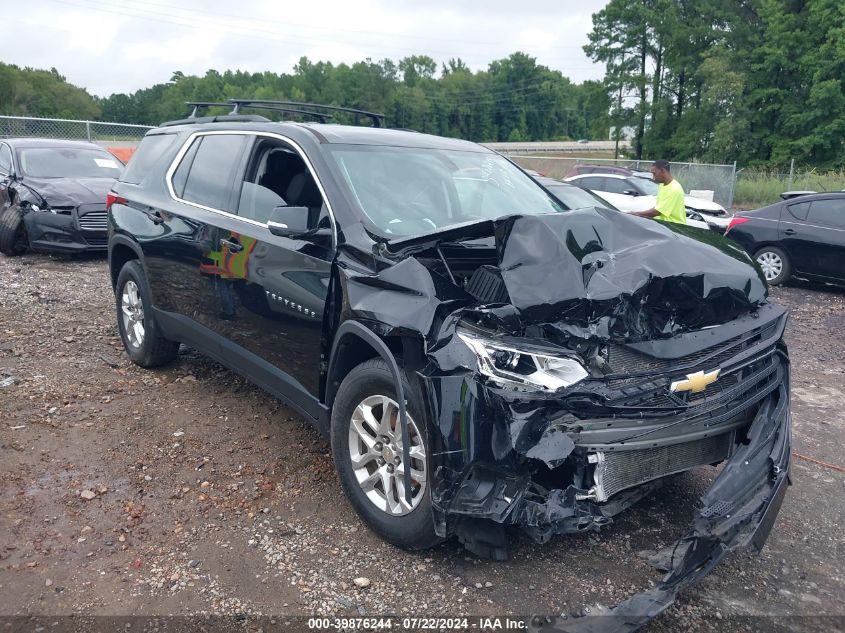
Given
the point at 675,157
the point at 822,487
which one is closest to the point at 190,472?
the point at 822,487

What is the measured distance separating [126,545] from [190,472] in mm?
746

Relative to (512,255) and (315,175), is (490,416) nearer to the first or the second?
(512,255)

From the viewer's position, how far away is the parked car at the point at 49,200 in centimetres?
982

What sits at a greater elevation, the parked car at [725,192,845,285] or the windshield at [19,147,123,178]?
the windshield at [19,147,123,178]

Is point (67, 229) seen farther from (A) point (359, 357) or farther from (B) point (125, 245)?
(A) point (359, 357)

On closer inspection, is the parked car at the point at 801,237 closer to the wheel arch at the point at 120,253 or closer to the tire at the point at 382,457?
the wheel arch at the point at 120,253

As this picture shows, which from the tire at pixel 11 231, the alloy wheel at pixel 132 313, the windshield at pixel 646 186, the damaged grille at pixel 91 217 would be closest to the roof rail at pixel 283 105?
the alloy wheel at pixel 132 313

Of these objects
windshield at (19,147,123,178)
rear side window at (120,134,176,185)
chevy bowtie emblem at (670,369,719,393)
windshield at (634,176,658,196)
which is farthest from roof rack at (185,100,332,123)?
windshield at (634,176,658,196)

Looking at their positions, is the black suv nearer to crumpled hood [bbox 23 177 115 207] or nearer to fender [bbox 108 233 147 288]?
A: fender [bbox 108 233 147 288]

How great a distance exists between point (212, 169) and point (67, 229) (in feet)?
20.4

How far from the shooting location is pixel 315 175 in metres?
3.81

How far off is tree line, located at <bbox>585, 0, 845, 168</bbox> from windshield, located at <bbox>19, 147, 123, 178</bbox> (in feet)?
122

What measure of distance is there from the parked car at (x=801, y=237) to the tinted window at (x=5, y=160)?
1100 centimetres

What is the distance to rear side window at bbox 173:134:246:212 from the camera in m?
4.48
